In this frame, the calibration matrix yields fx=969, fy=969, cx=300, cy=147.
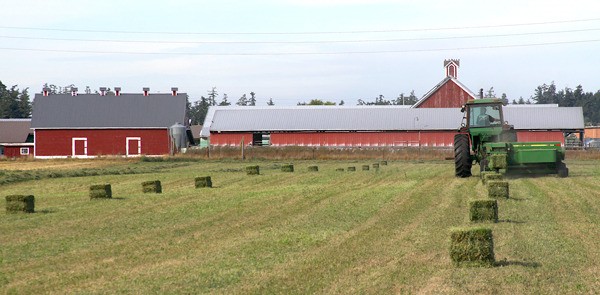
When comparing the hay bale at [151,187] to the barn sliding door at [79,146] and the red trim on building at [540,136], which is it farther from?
the barn sliding door at [79,146]

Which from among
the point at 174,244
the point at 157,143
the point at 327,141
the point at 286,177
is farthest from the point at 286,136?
the point at 174,244

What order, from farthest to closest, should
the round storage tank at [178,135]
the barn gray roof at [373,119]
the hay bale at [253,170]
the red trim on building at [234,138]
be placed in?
the round storage tank at [178,135]
the red trim on building at [234,138]
the barn gray roof at [373,119]
the hay bale at [253,170]

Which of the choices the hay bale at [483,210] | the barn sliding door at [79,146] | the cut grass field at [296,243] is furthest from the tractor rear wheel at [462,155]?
the barn sliding door at [79,146]

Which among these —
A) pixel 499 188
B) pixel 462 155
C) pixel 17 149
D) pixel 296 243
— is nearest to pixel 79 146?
pixel 17 149

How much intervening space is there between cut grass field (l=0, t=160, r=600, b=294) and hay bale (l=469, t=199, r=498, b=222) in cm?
24

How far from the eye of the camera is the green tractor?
113ft

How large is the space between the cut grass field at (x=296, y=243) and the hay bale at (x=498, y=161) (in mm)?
4010

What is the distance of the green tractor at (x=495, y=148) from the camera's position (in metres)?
34.5

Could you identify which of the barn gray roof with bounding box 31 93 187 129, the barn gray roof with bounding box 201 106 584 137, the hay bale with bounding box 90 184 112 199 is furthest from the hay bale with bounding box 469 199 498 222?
the barn gray roof with bounding box 31 93 187 129

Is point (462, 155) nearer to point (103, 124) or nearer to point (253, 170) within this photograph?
point (253, 170)

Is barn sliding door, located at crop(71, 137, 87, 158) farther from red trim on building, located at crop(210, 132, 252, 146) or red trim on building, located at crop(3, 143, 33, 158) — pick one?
red trim on building, located at crop(3, 143, 33, 158)

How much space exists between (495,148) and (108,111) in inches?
2689

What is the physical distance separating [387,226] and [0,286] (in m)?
8.57

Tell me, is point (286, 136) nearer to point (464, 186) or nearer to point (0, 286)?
point (464, 186)
